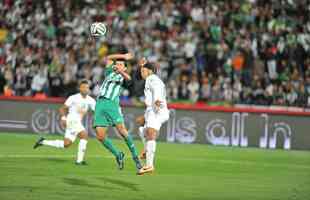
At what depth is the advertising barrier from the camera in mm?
23203

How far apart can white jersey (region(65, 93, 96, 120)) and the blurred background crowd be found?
288 inches

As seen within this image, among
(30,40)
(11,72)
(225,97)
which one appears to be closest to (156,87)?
(225,97)

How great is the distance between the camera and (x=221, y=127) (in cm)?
2366

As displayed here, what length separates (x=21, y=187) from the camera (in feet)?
41.2

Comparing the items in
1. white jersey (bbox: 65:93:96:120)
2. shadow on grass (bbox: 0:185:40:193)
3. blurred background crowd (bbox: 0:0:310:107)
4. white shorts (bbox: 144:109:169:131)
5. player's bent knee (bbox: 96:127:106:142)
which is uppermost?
blurred background crowd (bbox: 0:0:310:107)

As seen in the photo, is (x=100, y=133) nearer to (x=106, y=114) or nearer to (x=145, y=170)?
(x=106, y=114)

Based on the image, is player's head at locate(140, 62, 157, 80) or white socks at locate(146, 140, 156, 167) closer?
white socks at locate(146, 140, 156, 167)

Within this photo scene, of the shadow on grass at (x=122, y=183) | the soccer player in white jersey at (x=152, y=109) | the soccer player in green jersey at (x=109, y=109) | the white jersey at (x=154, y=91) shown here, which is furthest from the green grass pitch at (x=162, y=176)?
the white jersey at (x=154, y=91)

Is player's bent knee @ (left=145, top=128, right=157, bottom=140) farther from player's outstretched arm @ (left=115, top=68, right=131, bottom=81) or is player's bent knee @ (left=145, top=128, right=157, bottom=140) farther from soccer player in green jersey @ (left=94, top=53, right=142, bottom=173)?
player's outstretched arm @ (left=115, top=68, right=131, bottom=81)

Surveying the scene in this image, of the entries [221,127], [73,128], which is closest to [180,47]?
[221,127]

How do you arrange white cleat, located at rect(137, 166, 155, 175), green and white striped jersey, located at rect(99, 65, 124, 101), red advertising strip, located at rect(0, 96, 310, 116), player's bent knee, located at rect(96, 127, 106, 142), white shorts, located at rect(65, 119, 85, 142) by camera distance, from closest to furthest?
white cleat, located at rect(137, 166, 155, 175) < player's bent knee, located at rect(96, 127, 106, 142) < green and white striped jersey, located at rect(99, 65, 124, 101) < white shorts, located at rect(65, 119, 85, 142) < red advertising strip, located at rect(0, 96, 310, 116)

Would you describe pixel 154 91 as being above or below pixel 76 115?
above

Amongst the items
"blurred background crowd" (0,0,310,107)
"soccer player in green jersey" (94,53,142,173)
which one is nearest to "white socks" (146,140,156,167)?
"soccer player in green jersey" (94,53,142,173)

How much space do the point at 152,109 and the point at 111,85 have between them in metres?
1.00
